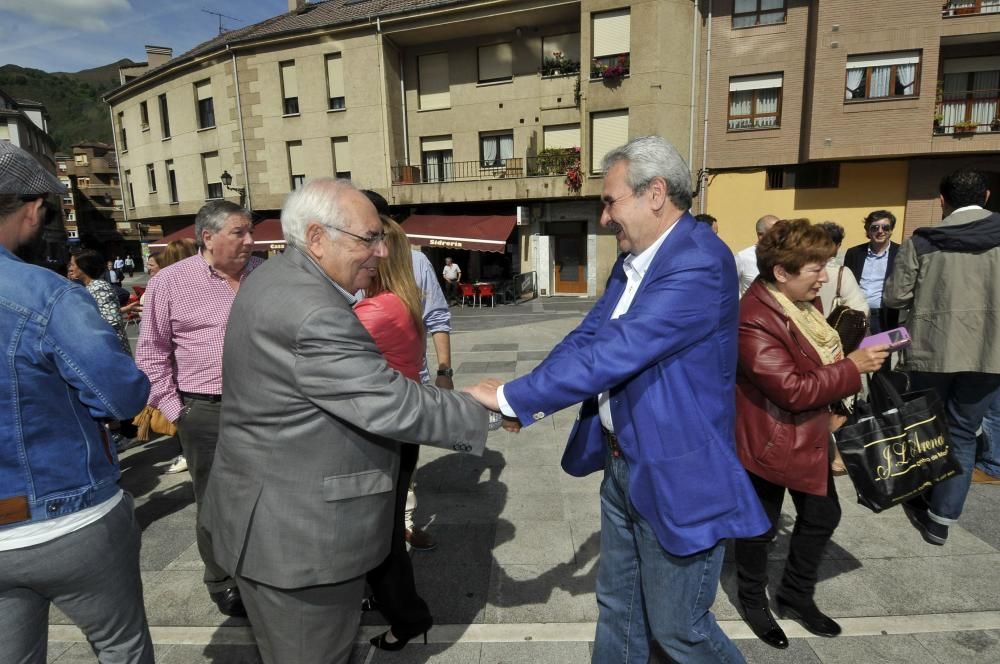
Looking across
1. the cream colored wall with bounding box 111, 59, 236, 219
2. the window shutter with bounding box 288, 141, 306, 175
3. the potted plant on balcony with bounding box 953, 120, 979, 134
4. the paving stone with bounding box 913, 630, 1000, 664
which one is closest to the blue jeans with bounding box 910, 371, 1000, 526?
the paving stone with bounding box 913, 630, 1000, 664

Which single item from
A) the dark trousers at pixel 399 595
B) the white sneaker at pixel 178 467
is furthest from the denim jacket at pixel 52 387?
the white sneaker at pixel 178 467

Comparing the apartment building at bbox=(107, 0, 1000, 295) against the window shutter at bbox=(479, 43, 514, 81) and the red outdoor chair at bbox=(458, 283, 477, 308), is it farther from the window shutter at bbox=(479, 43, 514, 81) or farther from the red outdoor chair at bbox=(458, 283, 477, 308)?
the red outdoor chair at bbox=(458, 283, 477, 308)

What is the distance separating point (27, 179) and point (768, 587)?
3.79 metres

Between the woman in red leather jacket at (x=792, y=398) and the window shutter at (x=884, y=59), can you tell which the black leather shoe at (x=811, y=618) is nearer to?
the woman in red leather jacket at (x=792, y=398)


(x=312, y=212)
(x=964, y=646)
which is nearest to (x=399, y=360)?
(x=312, y=212)

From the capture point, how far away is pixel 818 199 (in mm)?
19094

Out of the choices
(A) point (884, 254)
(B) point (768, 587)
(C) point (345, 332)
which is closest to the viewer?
(C) point (345, 332)

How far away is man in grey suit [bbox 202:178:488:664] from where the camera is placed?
159cm

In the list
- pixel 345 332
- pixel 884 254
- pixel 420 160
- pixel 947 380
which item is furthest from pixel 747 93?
pixel 345 332

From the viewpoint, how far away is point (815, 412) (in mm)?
2584

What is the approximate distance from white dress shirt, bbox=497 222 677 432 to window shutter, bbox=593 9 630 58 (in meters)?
19.6

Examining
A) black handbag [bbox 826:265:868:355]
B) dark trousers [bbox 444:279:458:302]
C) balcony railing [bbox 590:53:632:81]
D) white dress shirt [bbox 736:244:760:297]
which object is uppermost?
balcony railing [bbox 590:53:632:81]

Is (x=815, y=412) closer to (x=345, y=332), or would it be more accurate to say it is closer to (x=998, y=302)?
(x=998, y=302)

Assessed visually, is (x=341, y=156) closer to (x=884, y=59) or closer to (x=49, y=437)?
(x=884, y=59)
